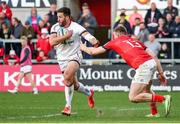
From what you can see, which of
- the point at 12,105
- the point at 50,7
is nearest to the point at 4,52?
the point at 50,7

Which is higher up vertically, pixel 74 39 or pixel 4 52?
pixel 74 39

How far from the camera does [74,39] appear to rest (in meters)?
18.6

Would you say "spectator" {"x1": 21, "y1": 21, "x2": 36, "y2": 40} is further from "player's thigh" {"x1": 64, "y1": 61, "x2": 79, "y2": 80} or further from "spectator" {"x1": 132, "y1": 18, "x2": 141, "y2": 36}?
"player's thigh" {"x1": 64, "y1": 61, "x2": 79, "y2": 80}

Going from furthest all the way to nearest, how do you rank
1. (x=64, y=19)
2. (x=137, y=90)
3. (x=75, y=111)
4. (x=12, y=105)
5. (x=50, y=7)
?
Answer: (x=50, y=7) < (x=12, y=105) < (x=75, y=111) < (x=64, y=19) < (x=137, y=90)

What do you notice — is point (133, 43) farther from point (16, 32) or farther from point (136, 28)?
point (16, 32)

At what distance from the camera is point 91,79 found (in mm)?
28875

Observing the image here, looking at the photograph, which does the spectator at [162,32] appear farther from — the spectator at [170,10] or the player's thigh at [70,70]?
the player's thigh at [70,70]

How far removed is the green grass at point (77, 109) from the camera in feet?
55.5

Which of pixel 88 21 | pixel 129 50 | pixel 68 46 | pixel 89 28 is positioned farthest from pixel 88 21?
pixel 129 50

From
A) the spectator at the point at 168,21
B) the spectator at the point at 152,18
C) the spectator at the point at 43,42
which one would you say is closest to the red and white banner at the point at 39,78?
the spectator at the point at 43,42

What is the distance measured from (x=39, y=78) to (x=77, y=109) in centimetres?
866

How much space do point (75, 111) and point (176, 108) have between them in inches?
104

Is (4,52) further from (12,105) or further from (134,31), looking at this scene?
(12,105)

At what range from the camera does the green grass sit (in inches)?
666
